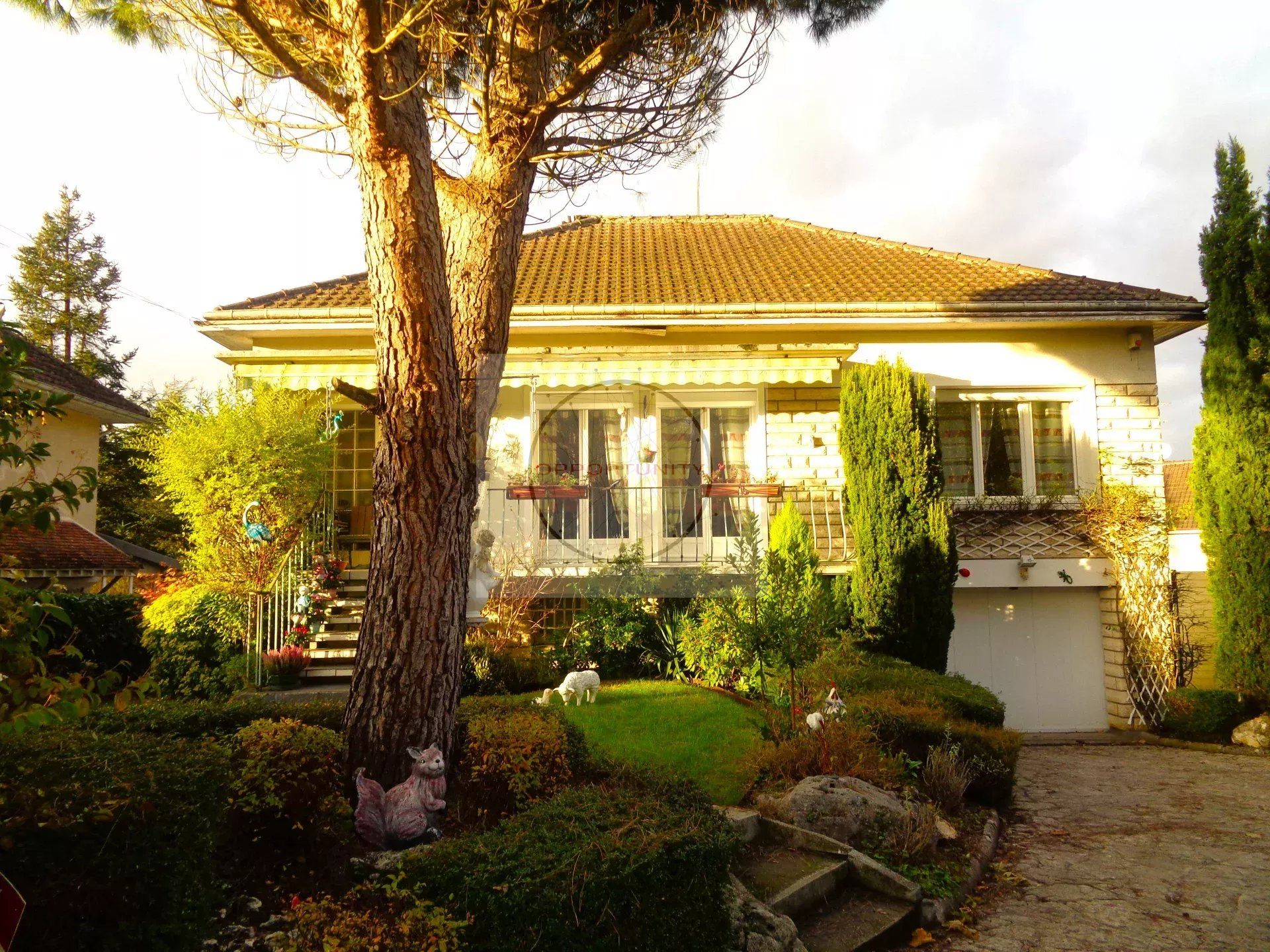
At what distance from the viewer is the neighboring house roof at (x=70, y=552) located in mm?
16328

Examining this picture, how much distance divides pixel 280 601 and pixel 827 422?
9.05 meters

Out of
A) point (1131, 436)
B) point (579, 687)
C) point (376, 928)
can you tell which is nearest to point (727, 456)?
point (579, 687)

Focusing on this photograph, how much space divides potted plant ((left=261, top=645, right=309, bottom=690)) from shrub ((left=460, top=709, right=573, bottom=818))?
582 cm

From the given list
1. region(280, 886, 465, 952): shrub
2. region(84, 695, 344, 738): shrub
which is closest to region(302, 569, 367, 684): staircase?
region(84, 695, 344, 738): shrub

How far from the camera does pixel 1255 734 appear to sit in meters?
11.6

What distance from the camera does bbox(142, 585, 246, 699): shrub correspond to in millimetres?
9734

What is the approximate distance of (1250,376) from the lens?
12.3 meters

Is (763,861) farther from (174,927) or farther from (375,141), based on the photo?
(375,141)

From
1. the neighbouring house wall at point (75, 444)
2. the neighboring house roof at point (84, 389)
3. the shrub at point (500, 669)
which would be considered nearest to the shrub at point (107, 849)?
the shrub at point (500, 669)

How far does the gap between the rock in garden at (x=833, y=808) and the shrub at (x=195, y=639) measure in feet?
20.1

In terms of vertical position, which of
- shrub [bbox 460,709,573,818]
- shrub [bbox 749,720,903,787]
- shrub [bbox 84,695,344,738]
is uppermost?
shrub [bbox 84,695,344,738]

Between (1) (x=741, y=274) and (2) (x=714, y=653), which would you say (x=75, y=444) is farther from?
(2) (x=714, y=653)

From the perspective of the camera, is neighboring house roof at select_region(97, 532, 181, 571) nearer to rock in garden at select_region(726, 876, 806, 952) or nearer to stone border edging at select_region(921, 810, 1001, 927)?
stone border edging at select_region(921, 810, 1001, 927)

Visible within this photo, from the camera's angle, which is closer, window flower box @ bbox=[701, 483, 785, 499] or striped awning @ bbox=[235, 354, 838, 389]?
striped awning @ bbox=[235, 354, 838, 389]
